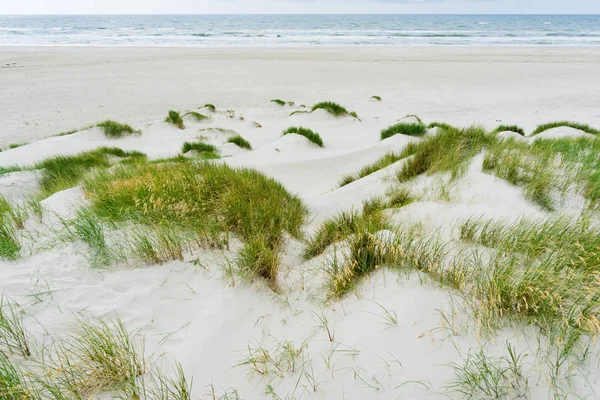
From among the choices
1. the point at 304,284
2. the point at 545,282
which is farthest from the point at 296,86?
the point at 545,282

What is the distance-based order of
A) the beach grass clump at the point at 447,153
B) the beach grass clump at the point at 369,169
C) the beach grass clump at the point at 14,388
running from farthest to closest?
the beach grass clump at the point at 369,169 < the beach grass clump at the point at 447,153 < the beach grass clump at the point at 14,388

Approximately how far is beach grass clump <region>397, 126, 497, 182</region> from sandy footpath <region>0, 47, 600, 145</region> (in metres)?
4.99

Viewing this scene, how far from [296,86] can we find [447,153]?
12461 mm

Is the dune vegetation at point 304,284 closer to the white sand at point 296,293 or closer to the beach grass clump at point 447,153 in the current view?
the white sand at point 296,293

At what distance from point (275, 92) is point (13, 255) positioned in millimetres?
13455

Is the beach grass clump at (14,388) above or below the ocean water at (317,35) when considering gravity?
below

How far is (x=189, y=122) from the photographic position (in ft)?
32.6

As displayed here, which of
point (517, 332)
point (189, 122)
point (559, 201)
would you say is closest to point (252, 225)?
point (517, 332)

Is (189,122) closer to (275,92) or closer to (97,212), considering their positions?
(275,92)

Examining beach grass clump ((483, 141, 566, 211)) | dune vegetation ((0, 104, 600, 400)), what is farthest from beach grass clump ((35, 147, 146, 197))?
beach grass clump ((483, 141, 566, 211))

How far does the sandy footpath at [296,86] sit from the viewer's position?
11.1 m

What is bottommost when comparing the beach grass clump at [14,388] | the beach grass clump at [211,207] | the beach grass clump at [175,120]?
the beach grass clump at [175,120]

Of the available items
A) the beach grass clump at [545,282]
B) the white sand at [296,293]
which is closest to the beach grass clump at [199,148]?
the white sand at [296,293]

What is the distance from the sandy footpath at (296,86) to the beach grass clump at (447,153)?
4987 millimetres
